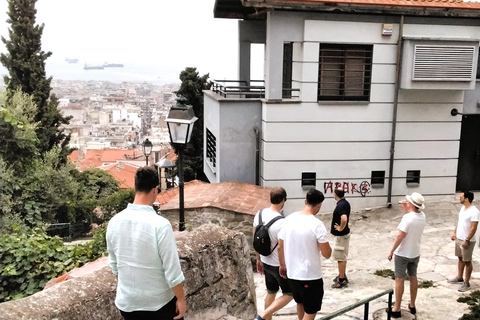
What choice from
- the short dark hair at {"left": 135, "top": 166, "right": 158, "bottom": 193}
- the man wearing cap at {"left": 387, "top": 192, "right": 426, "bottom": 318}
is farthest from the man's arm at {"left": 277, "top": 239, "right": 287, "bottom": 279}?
the short dark hair at {"left": 135, "top": 166, "right": 158, "bottom": 193}

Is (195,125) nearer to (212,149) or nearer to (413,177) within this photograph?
(212,149)

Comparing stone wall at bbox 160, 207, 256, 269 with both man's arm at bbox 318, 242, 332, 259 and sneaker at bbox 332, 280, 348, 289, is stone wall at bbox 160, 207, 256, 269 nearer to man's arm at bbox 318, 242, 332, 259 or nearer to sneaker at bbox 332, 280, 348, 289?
sneaker at bbox 332, 280, 348, 289

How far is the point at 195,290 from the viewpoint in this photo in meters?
4.72

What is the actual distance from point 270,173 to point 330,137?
2106mm

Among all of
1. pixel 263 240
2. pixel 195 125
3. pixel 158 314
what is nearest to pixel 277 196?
pixel 263 240

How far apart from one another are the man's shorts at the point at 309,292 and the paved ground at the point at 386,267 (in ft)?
4.67

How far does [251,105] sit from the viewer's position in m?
13.4

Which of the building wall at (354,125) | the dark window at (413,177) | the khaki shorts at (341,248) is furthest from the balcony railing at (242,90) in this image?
the khaki shorts at (341,248)

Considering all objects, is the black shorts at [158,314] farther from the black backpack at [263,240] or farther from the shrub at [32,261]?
the shrub at [32,261]

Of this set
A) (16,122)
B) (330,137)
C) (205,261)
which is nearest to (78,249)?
(205,261)

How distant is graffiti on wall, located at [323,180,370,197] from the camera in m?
13.7

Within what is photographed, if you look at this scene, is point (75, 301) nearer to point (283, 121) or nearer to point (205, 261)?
point (205, 261)

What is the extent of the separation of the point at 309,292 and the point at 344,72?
9807 mm

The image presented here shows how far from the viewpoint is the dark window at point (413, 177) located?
46.1ft
